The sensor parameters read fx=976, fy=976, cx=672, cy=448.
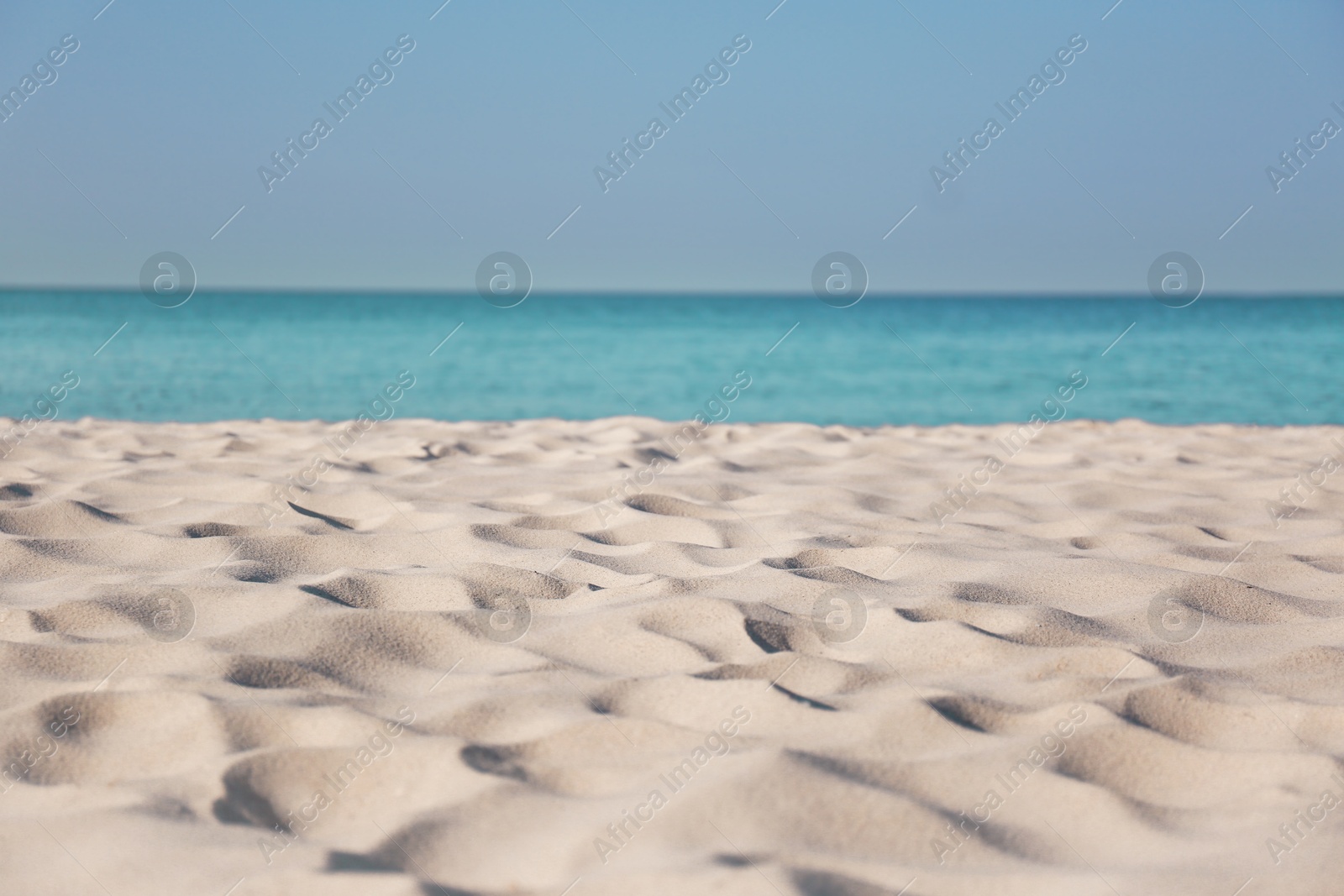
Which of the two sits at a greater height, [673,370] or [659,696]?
[659,696]

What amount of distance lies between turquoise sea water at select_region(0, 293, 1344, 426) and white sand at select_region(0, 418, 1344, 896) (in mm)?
5873

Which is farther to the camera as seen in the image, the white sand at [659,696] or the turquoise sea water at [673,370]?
the turquoise sea water at [673,370]

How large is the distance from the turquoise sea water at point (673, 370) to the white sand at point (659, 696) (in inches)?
231

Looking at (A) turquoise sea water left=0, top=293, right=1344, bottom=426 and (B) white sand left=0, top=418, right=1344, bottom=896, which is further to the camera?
(A) turquoise sea water left=0, top=293, right=1344, bottom=426

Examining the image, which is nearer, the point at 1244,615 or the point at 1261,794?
the point at 1261,794

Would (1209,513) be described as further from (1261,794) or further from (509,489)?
(509,489)

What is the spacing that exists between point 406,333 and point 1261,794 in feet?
73.9

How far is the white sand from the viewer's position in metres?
1.26

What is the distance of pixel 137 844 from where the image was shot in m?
1.26

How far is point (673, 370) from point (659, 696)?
486 inches

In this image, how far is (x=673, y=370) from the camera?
1394 centimetres

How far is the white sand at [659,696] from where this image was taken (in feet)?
4.15

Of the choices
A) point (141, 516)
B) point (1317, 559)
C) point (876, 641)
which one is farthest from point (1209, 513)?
point (141, 516)

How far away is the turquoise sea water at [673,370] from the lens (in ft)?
29.7
